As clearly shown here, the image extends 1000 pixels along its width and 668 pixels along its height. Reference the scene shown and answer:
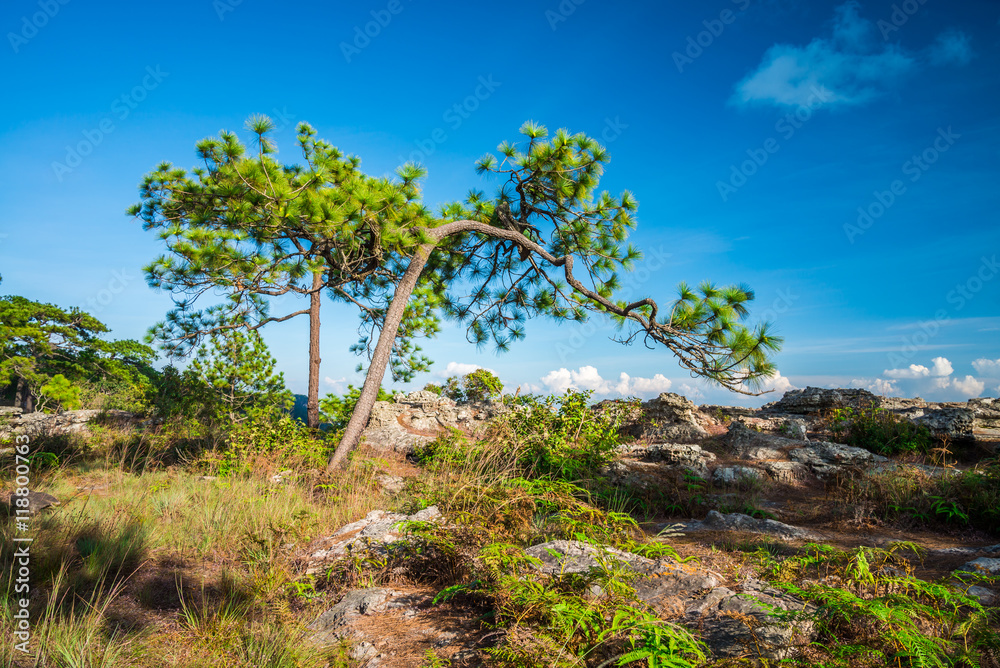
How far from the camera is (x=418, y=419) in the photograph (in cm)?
983

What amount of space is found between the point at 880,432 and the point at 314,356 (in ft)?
33.3

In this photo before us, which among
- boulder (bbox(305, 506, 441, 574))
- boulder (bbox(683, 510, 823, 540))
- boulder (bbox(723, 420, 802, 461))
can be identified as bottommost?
boulder (bbox(305, 506, 441, 574))

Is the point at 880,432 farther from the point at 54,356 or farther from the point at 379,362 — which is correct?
the point at 54,356

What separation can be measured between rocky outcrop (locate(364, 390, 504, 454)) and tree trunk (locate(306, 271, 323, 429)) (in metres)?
1.09

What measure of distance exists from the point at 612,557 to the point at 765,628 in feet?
2.78

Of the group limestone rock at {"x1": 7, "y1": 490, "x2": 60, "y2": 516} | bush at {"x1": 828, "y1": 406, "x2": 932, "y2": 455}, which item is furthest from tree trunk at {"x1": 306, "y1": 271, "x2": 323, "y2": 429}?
bush at {"x1": 828, "y1": 406, "x2": 932, "y2": 455}

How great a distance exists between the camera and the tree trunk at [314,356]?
8914mm

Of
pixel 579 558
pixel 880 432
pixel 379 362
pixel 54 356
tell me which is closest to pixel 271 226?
pixel 379 362

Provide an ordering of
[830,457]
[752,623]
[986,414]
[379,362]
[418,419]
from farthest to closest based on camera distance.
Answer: [418,419]
[986,414]
[379,362]
[830,457]
[752,623]

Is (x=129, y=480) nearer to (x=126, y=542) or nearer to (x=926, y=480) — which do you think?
(x=126, y=542)

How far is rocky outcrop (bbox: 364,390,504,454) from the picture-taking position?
29.3 ft

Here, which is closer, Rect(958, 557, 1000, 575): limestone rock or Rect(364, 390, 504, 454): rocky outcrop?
Rect(958, 557, 1000, 575): limestone rock

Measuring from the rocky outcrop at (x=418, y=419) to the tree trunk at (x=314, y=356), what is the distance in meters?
1.09

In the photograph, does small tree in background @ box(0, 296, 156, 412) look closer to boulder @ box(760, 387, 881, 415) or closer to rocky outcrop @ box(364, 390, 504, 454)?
rocky outcrop @ box(364, 390, 504, 454)
